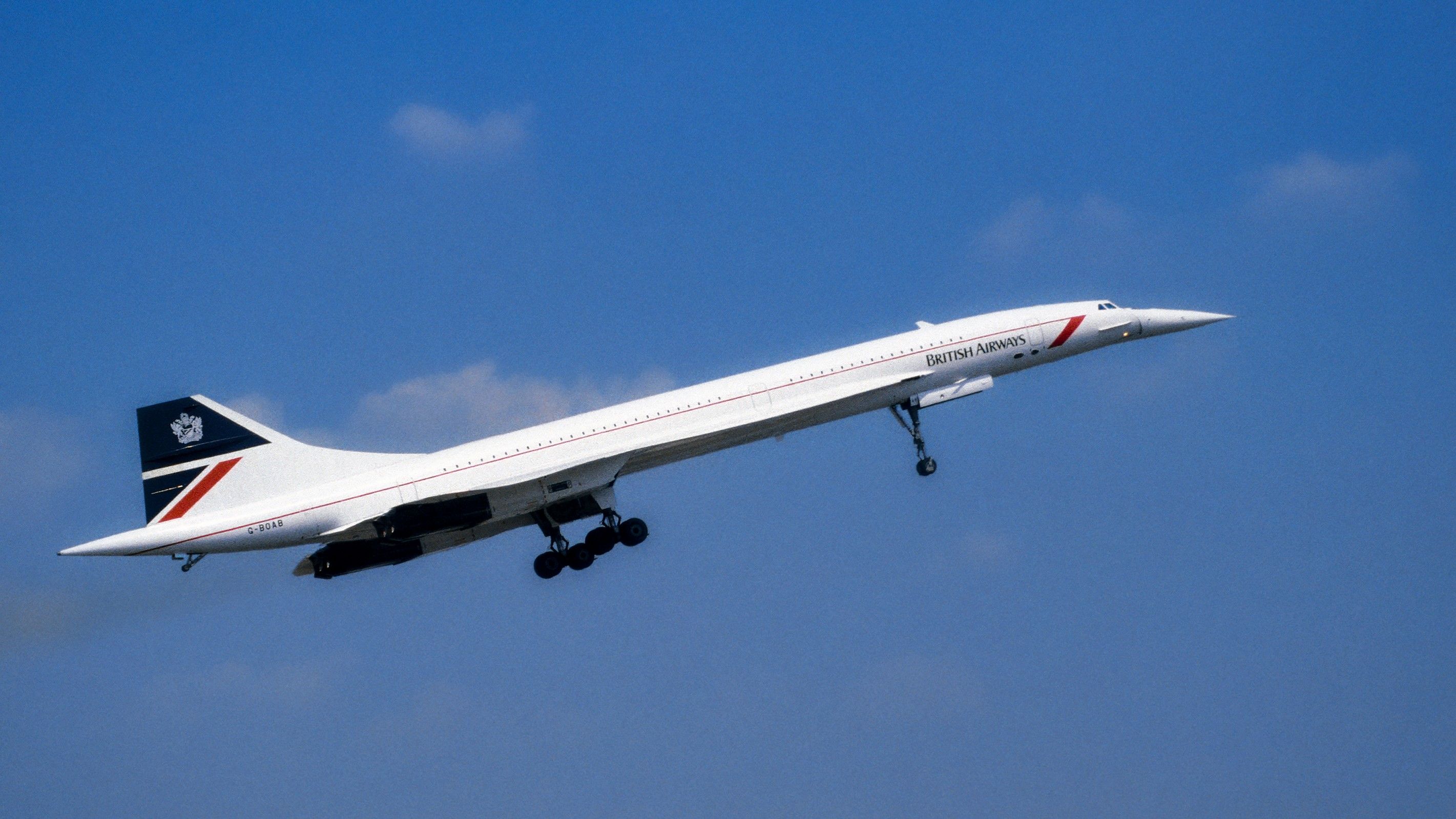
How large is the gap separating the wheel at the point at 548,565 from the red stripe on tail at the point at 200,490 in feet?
18.5

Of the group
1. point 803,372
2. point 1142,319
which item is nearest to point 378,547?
point 803,372

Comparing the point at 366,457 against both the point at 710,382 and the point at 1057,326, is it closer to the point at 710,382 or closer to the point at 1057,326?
the point at 710,382

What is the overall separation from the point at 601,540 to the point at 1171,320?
491 inches

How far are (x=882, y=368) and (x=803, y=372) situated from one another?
5.04 ft

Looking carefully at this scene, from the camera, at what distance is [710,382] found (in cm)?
2833

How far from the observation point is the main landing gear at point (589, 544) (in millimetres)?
28438

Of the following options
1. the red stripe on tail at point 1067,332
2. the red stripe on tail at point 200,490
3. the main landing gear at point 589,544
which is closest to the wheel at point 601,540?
the main landing gear at point 589,544


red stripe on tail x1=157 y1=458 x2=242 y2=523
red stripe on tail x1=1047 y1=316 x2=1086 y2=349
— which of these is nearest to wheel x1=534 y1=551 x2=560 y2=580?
red stripe on tail x1=157 y1=458 x2=242 y2=523

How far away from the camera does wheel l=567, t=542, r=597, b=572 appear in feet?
93.5

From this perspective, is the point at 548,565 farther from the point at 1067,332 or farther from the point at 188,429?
the point at 1067,332

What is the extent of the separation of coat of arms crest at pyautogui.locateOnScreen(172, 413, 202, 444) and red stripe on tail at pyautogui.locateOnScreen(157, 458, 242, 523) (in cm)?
62

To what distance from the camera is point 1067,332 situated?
30.3 metres

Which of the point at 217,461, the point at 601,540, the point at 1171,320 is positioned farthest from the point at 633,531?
the point at 1171,320

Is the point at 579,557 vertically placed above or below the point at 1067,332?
below
